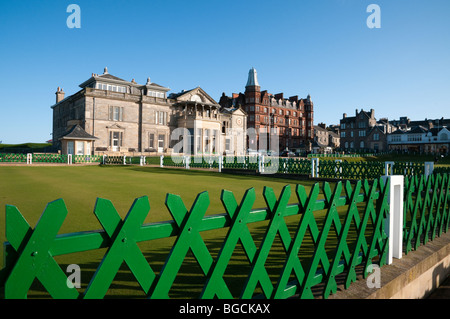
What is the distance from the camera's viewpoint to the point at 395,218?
360 cm

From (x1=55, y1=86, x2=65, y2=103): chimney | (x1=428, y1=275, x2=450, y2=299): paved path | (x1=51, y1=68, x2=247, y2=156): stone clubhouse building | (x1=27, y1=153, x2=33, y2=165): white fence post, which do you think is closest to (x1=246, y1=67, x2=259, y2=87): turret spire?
(x1=51, y1=68, x2=247, y2=156): stone clubhouse building

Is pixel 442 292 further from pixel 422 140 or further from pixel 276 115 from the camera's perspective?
pixel 422 140

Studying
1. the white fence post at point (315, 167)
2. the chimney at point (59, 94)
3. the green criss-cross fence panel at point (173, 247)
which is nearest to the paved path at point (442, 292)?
the green criss-cross fence panel at point (173, 247)

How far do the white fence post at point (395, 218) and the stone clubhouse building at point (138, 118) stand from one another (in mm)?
38382

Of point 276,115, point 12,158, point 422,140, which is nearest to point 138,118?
point 12,158

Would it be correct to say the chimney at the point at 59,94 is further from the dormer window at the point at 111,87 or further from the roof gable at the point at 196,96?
the roof gable at the point at 196,96

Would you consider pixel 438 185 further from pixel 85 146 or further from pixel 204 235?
pixel 85 146

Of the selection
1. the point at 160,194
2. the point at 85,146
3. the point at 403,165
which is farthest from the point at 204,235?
the point at 85,146

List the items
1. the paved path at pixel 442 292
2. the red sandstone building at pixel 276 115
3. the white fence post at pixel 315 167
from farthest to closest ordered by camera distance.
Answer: the red sandstone building at pixel 276 115 → the white fence post at pixel 315 167 → the paved path at pixel 442 292

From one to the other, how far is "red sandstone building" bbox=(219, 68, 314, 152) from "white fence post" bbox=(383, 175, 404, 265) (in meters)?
65.7

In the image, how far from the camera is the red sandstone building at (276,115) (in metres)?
69.9

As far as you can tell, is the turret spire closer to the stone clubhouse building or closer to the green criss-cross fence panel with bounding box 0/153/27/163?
Answer: the stone clubhouse building

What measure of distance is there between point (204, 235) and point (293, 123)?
79101 mm

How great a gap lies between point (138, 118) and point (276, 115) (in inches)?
1652
